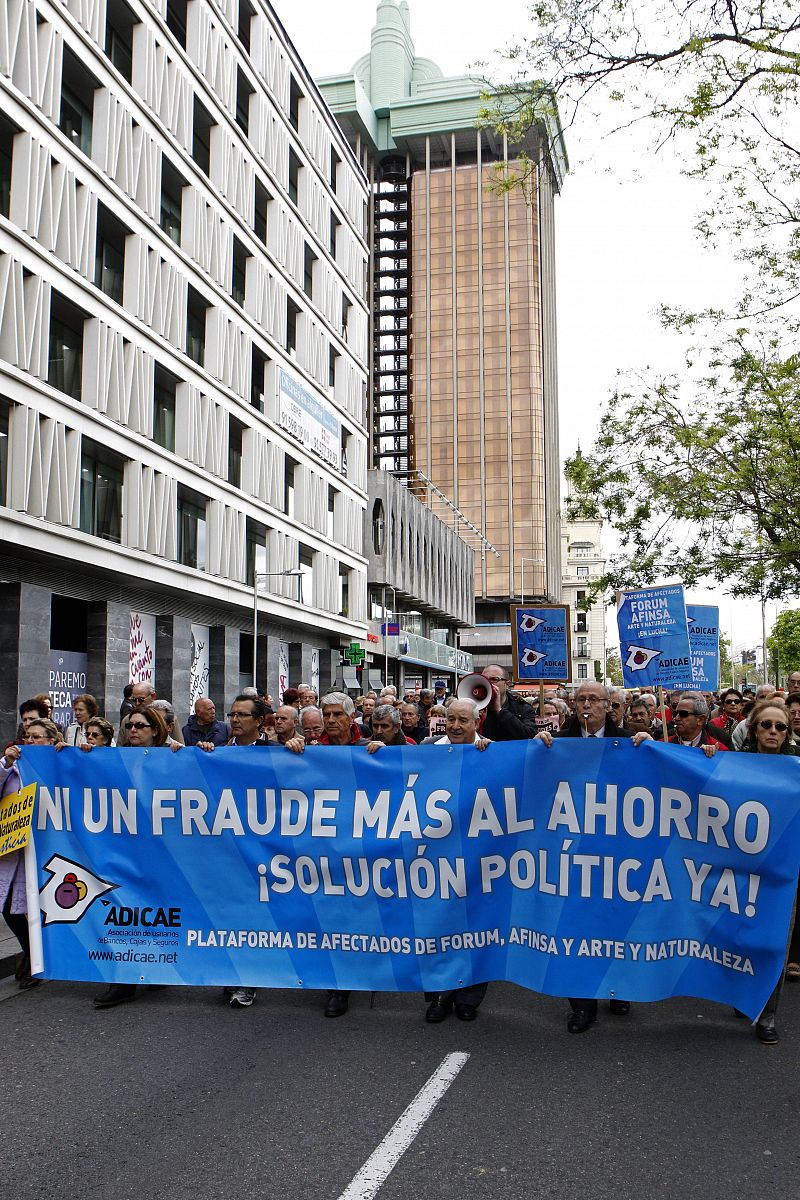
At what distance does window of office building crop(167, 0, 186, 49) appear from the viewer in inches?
1190

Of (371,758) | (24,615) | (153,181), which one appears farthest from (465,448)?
(371,758)

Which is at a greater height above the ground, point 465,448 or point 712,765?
point 465,448

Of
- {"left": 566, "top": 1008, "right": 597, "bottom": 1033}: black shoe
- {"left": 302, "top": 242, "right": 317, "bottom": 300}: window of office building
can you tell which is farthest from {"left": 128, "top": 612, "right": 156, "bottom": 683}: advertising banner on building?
{"left": 566, "top": 1008, "right": 597, "bottom": 1033}: black shoe

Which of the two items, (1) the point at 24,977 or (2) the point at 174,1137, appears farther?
(1) the point at 24,977

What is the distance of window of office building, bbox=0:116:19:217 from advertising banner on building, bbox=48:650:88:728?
9.63 metres

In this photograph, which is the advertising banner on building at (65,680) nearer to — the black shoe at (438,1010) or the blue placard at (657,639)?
the blue placard at (657,639)

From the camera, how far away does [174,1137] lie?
4.16 meters

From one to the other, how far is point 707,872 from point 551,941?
880 mm

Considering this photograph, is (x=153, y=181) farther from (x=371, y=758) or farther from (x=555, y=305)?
(x=555, y=305)

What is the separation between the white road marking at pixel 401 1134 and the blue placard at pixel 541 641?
13.9 meters

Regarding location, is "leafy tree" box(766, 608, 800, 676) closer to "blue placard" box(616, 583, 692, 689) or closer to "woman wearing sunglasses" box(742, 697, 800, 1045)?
"blue placard" box(616, 583, 692, 689)

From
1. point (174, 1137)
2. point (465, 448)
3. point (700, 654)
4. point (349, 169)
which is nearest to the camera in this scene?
point (174, 1137)

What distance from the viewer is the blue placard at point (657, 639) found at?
13.2 metres

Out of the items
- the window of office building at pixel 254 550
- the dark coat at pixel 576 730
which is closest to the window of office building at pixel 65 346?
the window of office building at pixel 254 550
